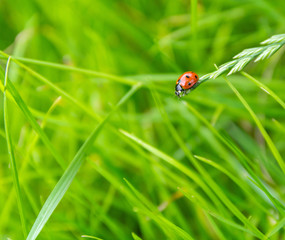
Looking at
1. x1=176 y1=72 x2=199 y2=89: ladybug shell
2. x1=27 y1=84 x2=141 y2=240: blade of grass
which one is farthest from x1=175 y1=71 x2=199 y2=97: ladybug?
x1=27 y1=84 x2=141 y2=240: blade of grass

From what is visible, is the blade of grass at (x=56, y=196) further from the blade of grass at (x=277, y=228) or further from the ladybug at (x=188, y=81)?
the blade of grass at (x=277, y=228)

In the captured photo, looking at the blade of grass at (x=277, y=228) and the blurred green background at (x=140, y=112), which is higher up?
the blurred green background at (x=140, y=112)

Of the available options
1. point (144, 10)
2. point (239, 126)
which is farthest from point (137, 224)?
point (144, 10)

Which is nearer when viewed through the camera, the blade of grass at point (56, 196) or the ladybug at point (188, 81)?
the blade of grass at point (56, 196)

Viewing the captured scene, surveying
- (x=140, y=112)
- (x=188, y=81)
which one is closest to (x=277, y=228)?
(x=188, y=81)

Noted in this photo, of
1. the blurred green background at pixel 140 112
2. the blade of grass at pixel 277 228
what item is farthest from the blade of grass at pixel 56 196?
the blade of grass at pixel 277 228

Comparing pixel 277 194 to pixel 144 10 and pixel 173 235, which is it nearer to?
pixel 173 235

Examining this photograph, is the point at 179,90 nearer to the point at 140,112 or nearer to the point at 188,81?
the point at 188,81

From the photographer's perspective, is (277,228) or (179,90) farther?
(179,90)

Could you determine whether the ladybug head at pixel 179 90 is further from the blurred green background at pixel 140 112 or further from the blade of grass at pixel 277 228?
the blade of grass at pixel 277 228
